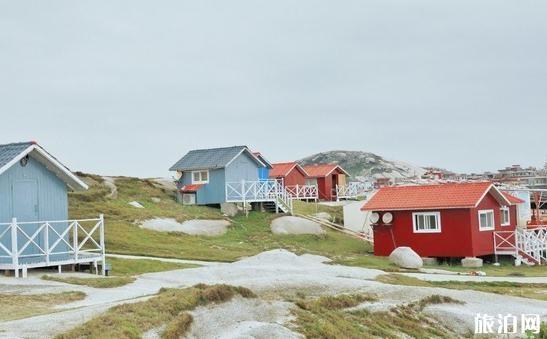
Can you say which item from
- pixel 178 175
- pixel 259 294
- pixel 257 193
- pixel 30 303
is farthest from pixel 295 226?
pixel 30 303

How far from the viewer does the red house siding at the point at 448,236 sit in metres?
38.0

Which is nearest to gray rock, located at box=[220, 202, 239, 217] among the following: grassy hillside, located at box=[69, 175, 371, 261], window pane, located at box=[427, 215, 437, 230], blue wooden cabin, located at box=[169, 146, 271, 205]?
blue wooden cabin, located at box=[169, 146, 271, 205]

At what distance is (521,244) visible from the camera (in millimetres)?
39688

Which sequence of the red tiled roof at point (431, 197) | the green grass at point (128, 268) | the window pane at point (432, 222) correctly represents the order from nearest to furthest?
1. the green grass at point (128, 268)
2. the red tiled roof at point (431, 197)
3. the window pane at point (432, 222)

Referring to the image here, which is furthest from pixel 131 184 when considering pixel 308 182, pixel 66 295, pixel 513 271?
pixel 66 295

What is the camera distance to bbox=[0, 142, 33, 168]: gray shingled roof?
25344 mm

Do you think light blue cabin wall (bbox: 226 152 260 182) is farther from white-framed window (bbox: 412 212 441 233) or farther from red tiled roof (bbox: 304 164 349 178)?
white-framed window (bbox: 412 212 441 233)

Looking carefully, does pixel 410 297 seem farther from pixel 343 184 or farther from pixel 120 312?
pixel 343 184

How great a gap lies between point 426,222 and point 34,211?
854 inches

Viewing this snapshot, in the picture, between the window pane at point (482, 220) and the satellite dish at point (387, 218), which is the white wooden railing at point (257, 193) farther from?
the window pane at point (482, 220)

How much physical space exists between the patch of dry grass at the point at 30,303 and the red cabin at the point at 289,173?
158 ft

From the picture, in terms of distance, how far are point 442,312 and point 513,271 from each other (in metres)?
18.5

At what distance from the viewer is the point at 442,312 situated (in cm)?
1783

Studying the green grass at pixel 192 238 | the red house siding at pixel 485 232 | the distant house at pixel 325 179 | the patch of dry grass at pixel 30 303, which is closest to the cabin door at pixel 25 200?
the green grass at pixel 192 238
